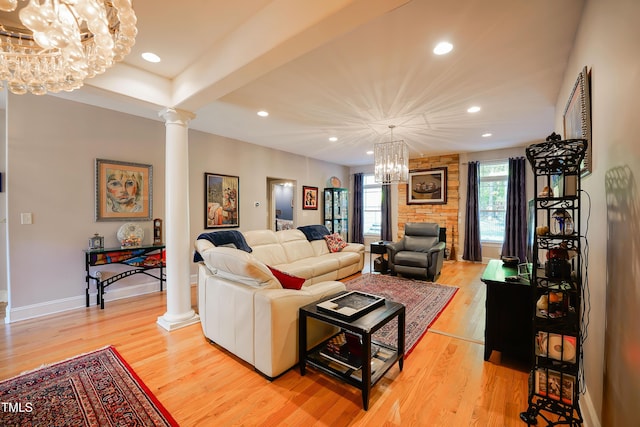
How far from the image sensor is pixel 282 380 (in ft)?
6.58

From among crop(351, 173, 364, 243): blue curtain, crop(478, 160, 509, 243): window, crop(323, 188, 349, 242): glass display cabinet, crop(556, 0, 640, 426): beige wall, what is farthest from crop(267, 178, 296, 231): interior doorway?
crop(556, 0, 640, 426): beige wall

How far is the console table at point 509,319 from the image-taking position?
2.13m

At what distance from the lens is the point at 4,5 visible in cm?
109

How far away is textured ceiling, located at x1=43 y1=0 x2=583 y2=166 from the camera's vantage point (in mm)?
1782

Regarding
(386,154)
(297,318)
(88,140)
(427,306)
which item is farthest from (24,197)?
(427,306)

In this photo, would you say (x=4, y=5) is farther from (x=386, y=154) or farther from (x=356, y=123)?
(x=386, y=154)

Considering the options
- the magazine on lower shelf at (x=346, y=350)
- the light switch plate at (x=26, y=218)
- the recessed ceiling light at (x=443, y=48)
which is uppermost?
the recessed ceiling light at (x=443, y=48)

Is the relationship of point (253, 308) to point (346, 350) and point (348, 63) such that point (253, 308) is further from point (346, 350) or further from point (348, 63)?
point (348, 63)

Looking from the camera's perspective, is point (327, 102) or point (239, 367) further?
point (327, 102)

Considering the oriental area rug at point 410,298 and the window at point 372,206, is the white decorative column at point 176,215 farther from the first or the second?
the window at point 372,206

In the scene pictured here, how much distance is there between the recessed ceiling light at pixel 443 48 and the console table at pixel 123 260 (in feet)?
13.4

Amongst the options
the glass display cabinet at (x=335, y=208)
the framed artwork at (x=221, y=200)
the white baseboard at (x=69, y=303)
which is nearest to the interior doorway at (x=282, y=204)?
the glass display cabinet at (x=335, y=208)

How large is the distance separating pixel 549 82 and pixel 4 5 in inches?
161

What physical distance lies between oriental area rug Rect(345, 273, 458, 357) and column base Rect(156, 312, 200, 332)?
2.01 metres
